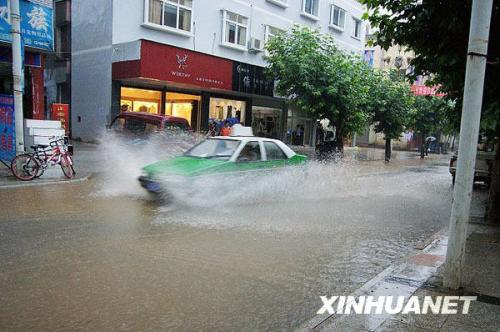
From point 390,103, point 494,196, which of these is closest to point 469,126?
point 494,196

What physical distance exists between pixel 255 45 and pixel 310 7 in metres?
6.74

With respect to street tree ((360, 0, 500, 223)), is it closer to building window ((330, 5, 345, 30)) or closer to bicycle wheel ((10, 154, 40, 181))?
bicycle wheel ((10, 154, 40, 181))

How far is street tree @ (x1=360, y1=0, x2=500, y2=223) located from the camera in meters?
6.89

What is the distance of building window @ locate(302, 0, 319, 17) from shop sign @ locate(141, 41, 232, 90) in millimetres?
9133

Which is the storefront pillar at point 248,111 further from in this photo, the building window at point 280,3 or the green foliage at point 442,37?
the green foliage at point 442,37

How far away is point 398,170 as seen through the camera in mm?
20969

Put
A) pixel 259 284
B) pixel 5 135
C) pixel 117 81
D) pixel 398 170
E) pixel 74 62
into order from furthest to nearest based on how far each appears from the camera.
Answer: pixel 74 62 < pixel 398 170 < pixel 117 81 < pixel 5 135 < pixel 259 284

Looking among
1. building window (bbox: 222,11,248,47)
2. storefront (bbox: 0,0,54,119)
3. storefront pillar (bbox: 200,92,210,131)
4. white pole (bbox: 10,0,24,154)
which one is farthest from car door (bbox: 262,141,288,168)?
building window (bbox: 222,11,248,47)

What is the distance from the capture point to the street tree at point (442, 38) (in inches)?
271

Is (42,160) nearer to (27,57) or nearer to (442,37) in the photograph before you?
(27,57)

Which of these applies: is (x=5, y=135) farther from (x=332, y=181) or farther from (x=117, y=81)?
(x=332, y=181)

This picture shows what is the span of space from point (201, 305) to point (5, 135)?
10471 millimetres

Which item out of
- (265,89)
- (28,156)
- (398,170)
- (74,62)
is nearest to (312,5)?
(265,89)

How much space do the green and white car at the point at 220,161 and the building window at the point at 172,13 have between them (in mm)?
11485
